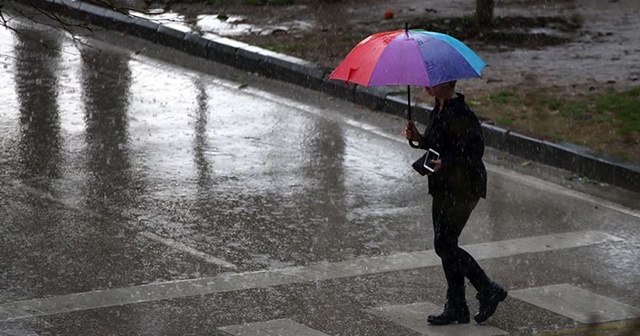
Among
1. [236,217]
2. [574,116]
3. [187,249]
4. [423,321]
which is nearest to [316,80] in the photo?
[574,116]

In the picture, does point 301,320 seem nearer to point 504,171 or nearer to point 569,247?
point 569,247

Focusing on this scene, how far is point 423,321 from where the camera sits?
819cm

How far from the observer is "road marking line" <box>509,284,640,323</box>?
8.35 m

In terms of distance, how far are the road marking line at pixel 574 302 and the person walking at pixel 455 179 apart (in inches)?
25.2

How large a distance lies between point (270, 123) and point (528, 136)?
2582 mm

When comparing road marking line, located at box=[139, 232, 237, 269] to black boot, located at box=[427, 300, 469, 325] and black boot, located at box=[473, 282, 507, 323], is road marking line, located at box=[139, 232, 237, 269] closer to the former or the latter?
black boot, located at box=[427, 300, 469, 325]

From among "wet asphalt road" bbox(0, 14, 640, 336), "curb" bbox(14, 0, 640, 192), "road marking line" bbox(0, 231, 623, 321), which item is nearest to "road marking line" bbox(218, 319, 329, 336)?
"wet asphalt road" bbox(0, 14, 640, 336)

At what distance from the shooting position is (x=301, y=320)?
8.16 m

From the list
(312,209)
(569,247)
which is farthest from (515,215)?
(312,209)

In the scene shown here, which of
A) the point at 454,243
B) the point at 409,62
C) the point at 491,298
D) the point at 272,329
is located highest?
the point at 409,62

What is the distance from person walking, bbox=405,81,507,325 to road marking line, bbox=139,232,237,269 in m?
1.78

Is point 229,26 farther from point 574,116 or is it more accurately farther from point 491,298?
point 491,298

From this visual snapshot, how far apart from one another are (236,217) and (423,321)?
2524 millimetres

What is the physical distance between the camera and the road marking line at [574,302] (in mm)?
8352
